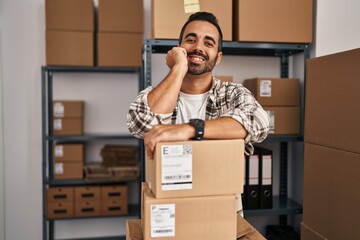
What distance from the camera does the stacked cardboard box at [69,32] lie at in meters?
2.35

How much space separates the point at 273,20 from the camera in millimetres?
2016

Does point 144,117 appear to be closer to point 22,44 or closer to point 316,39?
point 316,39

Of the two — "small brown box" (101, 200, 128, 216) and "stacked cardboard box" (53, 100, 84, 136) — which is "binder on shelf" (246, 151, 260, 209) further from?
"stacked cardboard box" (53, 100, 84, 136)

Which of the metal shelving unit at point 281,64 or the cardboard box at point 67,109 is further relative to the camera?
the cardboard box at point 67,109

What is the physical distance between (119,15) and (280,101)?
1.26 metres

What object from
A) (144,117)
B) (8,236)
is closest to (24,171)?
(8,236)

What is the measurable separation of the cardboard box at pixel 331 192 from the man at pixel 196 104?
1.10ft

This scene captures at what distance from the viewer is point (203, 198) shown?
835 millimetres

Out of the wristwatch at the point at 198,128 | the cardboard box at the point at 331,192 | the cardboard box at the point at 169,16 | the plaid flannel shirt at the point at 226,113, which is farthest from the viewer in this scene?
the cardboard box at the point at 169,16

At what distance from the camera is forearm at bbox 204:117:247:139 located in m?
0.95

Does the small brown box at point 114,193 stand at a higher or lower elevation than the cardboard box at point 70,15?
lower

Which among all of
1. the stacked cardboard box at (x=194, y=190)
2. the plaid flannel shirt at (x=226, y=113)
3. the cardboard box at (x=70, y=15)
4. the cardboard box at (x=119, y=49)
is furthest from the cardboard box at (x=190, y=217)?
the cardboard box at (x=70, y=15)

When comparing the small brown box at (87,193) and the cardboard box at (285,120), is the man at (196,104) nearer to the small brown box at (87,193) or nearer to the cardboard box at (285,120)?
the cardboard box at (285,120)

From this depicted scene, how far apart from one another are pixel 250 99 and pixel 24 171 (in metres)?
2.15
